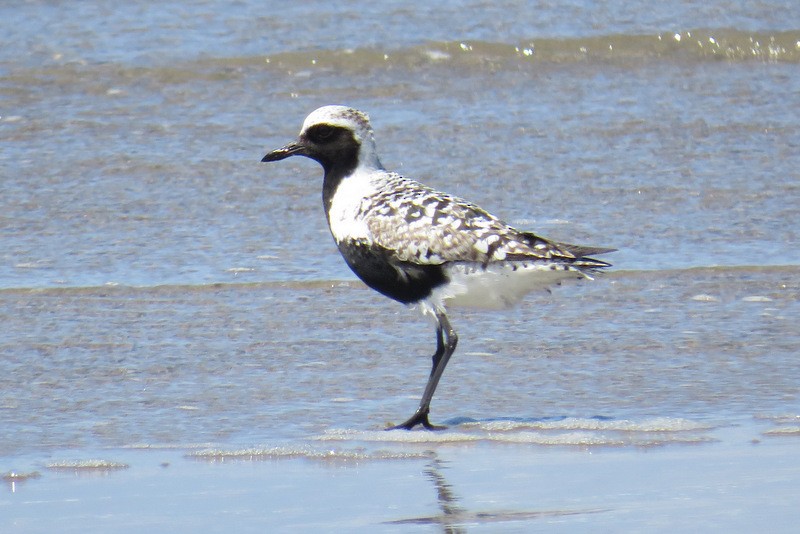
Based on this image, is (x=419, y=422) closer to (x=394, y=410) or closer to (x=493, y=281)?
(x=394, y=410)

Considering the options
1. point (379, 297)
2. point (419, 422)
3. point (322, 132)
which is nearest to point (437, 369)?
point (419, 422)

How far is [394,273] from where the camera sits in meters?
5.67

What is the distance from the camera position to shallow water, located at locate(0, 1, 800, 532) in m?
4.73

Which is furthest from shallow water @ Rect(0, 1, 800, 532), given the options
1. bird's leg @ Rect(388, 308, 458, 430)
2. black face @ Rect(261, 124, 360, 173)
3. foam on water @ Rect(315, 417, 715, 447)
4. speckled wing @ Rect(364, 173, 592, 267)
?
black face @ Rect(261, 124, 360, 173)

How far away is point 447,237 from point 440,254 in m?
0.07

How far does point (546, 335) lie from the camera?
6473mm

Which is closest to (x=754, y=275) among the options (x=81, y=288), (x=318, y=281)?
(x=318, y=281)

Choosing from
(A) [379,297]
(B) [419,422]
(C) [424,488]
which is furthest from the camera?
(A) [379,297]

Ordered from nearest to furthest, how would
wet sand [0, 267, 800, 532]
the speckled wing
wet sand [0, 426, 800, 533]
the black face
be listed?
wet sand [0, 426, 800, 533], wet sand [0, 267, 800, 532], the speckled wing, the black face

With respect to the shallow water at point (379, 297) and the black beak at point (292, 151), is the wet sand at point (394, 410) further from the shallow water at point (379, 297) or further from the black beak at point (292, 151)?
the black beak at point (292, 151)

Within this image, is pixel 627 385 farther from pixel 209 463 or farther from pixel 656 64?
pixel 656 64

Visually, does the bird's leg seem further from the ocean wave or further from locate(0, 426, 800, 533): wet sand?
the ocean wave

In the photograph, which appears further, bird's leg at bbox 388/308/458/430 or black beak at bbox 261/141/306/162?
black beak at bbox 261/141/306/162

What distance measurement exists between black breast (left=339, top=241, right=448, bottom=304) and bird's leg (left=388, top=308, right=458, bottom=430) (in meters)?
0.13
